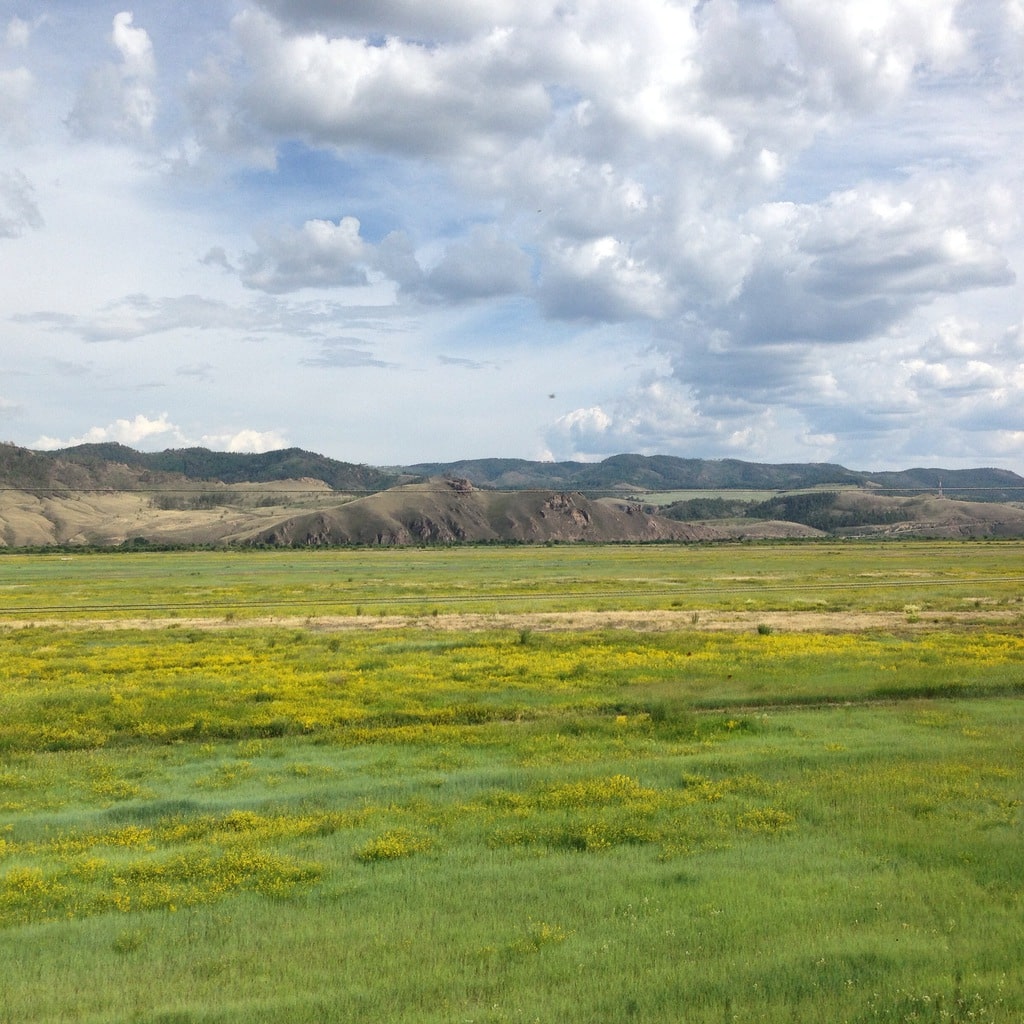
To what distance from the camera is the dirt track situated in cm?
5222

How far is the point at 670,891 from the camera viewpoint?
14094mm

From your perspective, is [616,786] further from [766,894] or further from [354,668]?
[354,668]

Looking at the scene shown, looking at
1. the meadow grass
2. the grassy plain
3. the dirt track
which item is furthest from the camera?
the meadow grass

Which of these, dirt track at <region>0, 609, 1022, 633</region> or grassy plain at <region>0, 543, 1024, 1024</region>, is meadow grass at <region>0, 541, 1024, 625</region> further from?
grassy plain at <region>0, 543, 1024, 1024</region>

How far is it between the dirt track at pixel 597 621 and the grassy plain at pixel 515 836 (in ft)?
36.1

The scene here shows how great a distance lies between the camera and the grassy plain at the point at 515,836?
11.3m

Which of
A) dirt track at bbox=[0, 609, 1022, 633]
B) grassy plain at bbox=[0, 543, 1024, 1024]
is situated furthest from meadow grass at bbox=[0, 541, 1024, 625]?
grassy plain at bbox=[0, 543, 1024, 1024]

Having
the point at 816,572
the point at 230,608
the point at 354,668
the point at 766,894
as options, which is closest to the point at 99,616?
the point at 230,608

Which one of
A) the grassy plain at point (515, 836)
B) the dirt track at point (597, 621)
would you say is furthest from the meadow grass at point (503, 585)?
the grassy plain at point (515, 836)

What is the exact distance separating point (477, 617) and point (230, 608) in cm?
1975

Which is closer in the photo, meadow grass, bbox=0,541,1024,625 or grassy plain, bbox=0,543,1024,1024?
grassy plain, bbox=0,543,1024,1024

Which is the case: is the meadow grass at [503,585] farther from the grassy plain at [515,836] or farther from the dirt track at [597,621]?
the grassy plain at [515,836]

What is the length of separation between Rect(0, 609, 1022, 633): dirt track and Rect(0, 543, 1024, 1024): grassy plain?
1100 cm


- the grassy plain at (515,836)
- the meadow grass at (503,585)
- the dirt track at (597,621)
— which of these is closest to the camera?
the grassy plain at (515,836)
